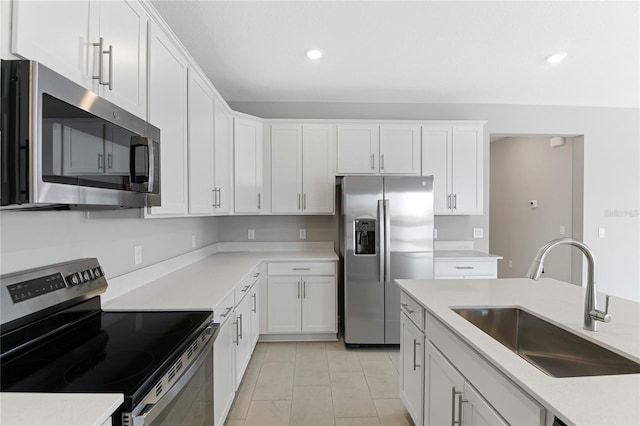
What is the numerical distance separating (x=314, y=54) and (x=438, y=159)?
1843mm

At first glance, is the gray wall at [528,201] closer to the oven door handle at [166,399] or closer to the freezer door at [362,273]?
the freezer door at [362,273]

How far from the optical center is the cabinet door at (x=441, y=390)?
1.37 metres

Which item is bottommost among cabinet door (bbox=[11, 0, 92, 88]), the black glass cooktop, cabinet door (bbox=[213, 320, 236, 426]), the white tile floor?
the white tile floor

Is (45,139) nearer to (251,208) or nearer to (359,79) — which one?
(251,208)

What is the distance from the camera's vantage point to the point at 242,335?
2.46 m

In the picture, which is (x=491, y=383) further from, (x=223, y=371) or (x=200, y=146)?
(x=200, y=146)

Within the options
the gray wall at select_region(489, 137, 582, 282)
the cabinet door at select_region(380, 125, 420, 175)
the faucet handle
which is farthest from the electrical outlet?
the gray wall at select_region(489, 137, 582, 282)

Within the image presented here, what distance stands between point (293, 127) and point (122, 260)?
2295mm

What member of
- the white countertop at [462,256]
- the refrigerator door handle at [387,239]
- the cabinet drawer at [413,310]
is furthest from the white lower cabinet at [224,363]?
the white countertop at [462,256]

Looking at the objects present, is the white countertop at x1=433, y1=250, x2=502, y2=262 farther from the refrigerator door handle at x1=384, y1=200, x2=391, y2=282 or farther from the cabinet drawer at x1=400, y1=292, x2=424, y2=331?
the cabinet drawer at x1=400, y1=292, x2=424, y2=331

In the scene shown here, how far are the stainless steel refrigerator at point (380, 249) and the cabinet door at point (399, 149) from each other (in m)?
0.48

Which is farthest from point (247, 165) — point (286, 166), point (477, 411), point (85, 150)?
point (477, 411)

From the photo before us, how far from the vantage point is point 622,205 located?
4.16m

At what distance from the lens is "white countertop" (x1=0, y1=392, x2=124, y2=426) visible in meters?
0.76
